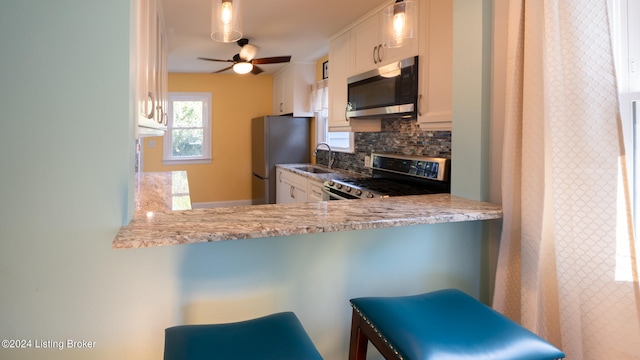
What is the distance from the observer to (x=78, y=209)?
104cm

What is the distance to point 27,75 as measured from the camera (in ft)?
3.27

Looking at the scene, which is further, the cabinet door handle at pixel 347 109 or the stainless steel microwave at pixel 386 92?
the cabinet door handle at pixel 347 109

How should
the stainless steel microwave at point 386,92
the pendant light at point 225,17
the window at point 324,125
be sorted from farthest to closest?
the window at point 324,125
the stainless steel microwave at point 386,92
the pendant light at point 225,17

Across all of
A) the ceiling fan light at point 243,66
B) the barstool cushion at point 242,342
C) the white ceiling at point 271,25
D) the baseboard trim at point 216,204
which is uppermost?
the white ceiling at point 271,25

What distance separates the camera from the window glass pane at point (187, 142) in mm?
6008

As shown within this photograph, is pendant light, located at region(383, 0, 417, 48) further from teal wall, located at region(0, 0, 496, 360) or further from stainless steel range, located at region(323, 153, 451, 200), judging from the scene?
teal wall, located at region(0, 0, 496, 360)

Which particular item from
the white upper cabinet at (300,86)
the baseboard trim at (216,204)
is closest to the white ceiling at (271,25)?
the white upper cabinet at (300,86)

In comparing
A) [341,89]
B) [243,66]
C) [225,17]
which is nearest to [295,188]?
[341,89]

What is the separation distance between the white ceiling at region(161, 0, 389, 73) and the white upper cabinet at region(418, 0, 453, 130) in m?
0.67

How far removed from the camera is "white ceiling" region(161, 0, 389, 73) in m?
2.95

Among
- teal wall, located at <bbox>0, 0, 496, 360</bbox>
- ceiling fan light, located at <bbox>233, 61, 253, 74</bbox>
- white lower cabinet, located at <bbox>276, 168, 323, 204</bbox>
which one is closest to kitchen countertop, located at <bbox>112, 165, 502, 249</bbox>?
teal wall, located at <bbox>0, 0, 496, 360</bbox>

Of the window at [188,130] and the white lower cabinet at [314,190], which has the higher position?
the window at [188,130]

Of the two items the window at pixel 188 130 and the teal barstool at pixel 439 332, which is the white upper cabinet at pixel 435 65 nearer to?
the teal barstool at pixel 439 332

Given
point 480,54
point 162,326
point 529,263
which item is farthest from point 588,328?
point 162,326
